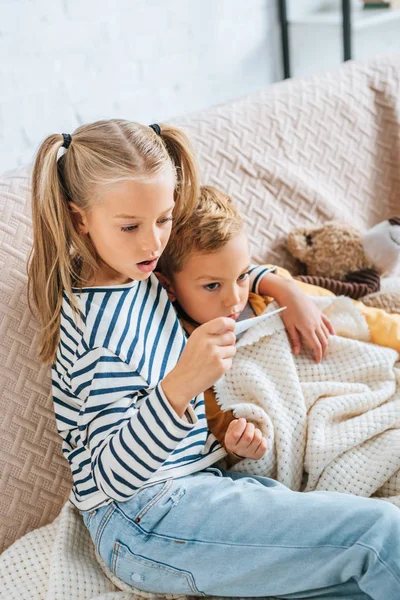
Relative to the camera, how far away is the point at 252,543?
1034mm

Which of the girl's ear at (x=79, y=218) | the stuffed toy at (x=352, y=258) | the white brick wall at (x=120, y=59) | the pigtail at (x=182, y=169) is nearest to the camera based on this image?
the girl's ear at (x=79, y=218)

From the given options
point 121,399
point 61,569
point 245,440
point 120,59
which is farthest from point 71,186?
point 120,59

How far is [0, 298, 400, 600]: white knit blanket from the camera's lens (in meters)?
1.11

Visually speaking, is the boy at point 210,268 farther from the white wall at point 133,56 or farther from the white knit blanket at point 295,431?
the white wall at point 133,56

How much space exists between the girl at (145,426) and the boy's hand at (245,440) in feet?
0.16

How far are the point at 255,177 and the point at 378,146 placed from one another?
17.3 inches

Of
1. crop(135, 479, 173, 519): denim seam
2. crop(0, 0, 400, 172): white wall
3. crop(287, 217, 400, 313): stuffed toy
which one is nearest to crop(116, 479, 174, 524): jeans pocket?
→ crop(135, 479, 173, 519): denim seam

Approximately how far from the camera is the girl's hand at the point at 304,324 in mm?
1347

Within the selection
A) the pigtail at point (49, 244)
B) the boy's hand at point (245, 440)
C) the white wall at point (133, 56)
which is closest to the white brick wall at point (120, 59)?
the white wall at point (133, 56)

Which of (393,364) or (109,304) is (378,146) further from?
(109,304)

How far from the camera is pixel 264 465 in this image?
1217mm

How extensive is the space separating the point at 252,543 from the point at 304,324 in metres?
0.45

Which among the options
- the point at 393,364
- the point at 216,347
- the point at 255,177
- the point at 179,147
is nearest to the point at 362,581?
the point at 216,347

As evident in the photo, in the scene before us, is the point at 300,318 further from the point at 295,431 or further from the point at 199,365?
the point at 199,365
